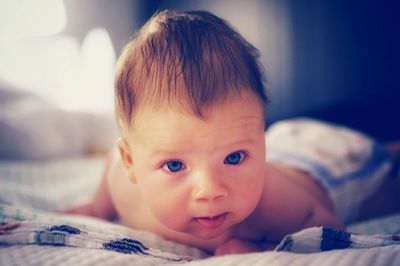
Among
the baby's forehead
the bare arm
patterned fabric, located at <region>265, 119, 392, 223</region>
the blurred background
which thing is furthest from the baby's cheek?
the blurred background

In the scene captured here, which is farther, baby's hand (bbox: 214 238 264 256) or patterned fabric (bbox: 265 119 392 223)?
patterned fabric (bbox: 265 119 392 223)

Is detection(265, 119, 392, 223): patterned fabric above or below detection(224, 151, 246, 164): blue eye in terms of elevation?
below

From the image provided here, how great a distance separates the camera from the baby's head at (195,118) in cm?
61

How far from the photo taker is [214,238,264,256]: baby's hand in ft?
2.32

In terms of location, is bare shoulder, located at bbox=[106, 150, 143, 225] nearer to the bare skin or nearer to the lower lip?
the bare skin

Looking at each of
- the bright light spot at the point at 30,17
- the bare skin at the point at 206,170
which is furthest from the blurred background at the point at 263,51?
the bare skin at the point at 206,170

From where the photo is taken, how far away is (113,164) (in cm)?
104

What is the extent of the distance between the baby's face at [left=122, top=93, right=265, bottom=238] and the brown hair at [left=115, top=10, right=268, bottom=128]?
2 centimetres

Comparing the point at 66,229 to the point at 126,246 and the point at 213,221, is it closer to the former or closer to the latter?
the point at 126,246

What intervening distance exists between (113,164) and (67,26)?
152cm

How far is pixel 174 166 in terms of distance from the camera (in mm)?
641

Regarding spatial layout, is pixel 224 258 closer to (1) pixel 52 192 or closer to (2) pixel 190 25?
(2) pixel 190 25

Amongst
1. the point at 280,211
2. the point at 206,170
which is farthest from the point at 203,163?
the point at 280,211

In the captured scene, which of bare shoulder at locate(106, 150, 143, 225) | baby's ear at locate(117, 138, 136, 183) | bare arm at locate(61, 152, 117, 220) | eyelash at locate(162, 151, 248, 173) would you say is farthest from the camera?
bare arm at locate(61, 152, 117, 220)
